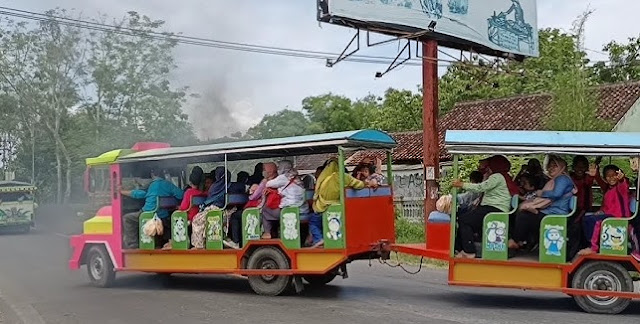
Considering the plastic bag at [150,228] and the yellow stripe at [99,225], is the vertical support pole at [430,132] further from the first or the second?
the yellow stripe at [99,225]

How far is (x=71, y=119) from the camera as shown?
33469 mm

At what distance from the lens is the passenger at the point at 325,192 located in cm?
982

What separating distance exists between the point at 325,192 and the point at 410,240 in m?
7.32

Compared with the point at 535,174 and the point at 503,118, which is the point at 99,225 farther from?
the point at 503,118

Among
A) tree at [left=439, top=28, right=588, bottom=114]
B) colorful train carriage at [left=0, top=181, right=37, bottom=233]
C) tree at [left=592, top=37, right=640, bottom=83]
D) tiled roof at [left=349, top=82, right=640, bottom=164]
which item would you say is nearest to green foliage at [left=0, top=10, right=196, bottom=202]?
colorful train carriage at [left=0, top=181, right=37, bottom=233]

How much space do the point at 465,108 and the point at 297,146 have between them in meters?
21.5

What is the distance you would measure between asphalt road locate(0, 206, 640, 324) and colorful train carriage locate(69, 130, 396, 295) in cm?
37

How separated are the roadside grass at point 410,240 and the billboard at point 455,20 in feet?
15.6

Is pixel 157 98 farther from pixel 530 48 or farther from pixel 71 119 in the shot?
pixel 71 119

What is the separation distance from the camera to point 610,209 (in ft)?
28.5

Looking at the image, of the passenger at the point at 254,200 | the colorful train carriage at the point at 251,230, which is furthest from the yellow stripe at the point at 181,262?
the passenger at the point at 254,200

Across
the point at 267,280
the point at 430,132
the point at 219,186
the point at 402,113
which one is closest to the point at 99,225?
the point at 219,186

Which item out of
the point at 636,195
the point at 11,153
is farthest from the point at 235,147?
the point at 11,153

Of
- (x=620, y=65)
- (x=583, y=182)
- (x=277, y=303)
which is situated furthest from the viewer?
(x=620, y=65)
